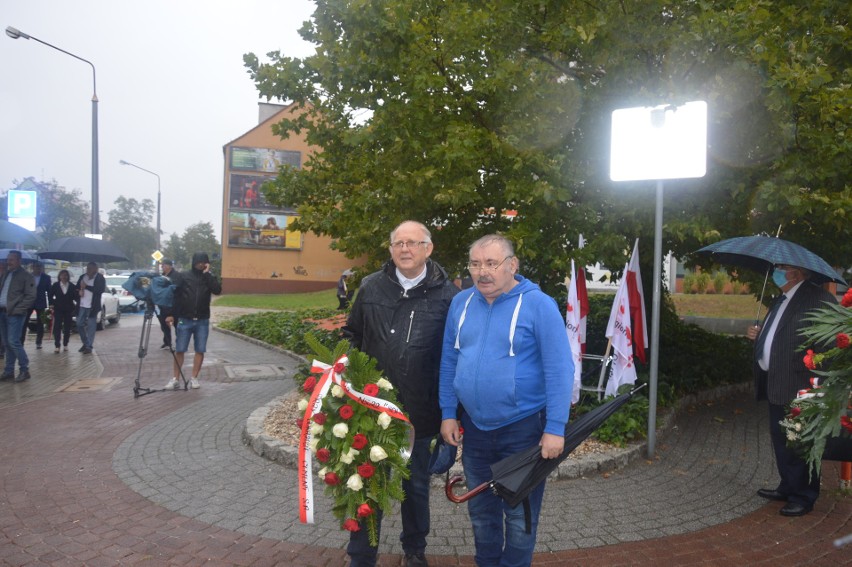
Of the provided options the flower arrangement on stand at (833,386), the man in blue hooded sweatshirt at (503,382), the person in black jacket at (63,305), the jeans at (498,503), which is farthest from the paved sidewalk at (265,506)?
the person in black jacket at (63,305)

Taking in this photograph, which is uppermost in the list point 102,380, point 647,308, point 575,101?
point 575,101

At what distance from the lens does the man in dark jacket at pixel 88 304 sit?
13.5 metres

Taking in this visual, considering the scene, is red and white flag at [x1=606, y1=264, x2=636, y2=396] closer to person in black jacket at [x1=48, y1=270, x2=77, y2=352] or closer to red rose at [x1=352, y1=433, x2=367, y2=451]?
red rose at [x1=352, y1=433, x2=367, y2=451]

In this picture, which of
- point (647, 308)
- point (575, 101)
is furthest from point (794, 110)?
point (647, 308)

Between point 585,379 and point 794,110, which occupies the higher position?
point 794,110

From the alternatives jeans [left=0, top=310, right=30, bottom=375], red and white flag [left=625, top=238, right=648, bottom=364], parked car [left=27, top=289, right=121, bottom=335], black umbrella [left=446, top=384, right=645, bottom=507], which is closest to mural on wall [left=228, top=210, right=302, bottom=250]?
parked car [left=27, top=289, right=121, bottom=335]

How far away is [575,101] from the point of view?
6.91m

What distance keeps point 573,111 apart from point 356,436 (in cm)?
492

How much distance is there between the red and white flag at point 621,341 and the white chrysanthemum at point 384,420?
390 cm

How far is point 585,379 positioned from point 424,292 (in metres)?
5.09

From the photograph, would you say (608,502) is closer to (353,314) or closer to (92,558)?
(353,314)

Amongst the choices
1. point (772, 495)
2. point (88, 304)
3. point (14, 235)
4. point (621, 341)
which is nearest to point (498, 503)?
point (772, 495)

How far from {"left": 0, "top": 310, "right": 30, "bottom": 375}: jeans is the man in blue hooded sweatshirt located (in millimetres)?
8885

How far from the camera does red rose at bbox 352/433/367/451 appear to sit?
A: 3.15 metres
